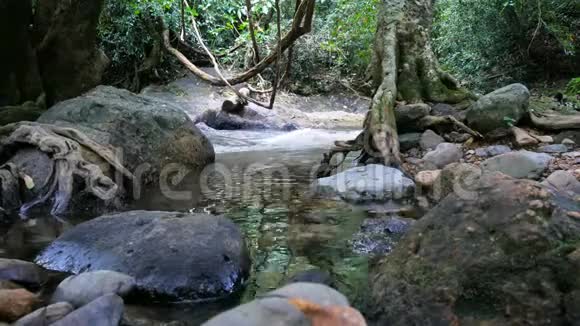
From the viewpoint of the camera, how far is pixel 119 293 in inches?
106

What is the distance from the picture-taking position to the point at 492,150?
5.73 metres

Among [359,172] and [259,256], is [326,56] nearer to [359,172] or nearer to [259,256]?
[359,172]

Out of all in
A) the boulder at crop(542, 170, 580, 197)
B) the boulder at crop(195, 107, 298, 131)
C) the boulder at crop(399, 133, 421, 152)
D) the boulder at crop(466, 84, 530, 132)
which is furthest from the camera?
the boulder at crop(195, 107, 298, 131)

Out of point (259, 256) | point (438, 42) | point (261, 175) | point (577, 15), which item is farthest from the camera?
point (438, 42)

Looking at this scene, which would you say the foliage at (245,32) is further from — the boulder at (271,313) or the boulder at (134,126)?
the boulder at (271,313)

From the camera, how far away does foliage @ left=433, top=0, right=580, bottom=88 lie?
1009 cm

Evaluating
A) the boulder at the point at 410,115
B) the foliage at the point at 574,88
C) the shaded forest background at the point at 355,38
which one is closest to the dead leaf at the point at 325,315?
the shaded forest background at the point at 355,38

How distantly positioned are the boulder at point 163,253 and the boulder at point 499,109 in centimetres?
390

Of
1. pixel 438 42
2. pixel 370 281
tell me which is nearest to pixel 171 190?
pixel 370 281

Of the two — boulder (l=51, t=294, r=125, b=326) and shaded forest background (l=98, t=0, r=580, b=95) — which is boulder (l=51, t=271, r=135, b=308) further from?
shaded forest background (l=98, t=0, r=580, b=95)

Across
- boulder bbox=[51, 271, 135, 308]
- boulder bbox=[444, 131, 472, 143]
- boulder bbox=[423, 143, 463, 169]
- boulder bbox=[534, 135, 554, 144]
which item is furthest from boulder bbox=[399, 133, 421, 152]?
boulder bbox=[51, 271, 135, 308]

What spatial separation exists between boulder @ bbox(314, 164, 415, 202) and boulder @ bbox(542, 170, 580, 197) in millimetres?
1204

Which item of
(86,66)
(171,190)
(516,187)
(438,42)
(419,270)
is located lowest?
(171,190)

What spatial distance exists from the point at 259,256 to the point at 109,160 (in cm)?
253
